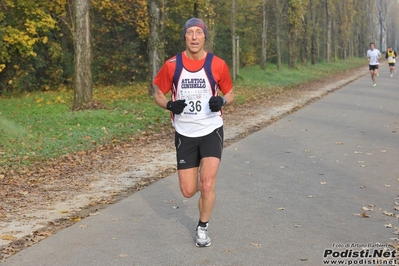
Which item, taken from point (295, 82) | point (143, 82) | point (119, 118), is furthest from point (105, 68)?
point (119, 118)

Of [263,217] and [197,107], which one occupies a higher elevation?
[197,107]

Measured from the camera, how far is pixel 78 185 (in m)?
10.0

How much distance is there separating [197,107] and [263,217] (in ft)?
5.82

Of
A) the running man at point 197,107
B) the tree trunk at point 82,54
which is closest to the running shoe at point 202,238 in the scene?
the running man at point 197,107

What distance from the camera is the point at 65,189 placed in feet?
32.0

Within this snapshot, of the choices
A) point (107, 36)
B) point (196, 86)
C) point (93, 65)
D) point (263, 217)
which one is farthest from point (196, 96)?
point (107, 36)

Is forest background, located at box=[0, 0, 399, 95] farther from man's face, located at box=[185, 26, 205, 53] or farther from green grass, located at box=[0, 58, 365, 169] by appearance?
man's face, located at box=[185, 26, 205, 53]

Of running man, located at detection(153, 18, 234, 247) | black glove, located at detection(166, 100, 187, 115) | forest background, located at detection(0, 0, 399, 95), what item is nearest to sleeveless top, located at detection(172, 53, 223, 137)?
running man, located at detection(153, 18, 234, 247)

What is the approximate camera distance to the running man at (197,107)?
6379mm

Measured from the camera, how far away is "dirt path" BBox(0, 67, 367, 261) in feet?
24.7

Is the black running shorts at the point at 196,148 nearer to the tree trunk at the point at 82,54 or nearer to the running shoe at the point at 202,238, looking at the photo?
the running shoe at the point at 202,238

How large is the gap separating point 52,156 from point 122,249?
6.42 m

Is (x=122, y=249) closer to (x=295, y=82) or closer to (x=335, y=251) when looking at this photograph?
(x=335, y=251)

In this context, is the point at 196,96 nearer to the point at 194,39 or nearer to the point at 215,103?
the point at 215,103
